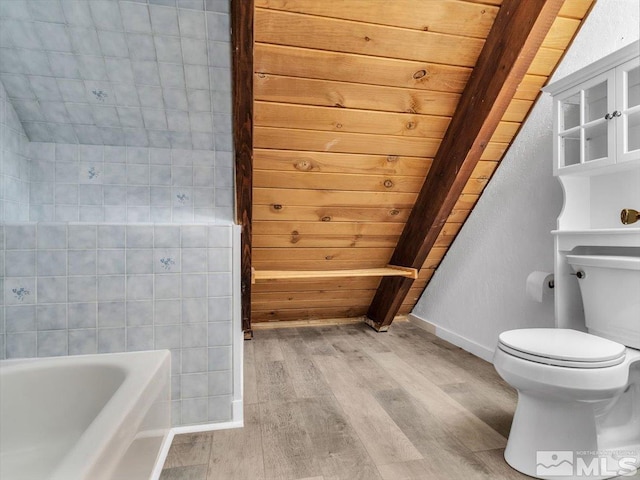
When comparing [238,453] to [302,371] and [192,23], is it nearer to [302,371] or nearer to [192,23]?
[302,371]

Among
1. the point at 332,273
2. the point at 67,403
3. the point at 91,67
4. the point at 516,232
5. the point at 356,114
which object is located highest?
the point at 91,67

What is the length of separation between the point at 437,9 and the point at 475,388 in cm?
177

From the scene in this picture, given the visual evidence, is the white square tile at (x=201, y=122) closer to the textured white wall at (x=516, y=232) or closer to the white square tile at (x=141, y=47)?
the white square tile at (x=141, y=47)

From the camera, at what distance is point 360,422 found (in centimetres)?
157

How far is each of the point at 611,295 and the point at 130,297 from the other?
183 centimetres

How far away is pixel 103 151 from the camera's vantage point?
187 cm

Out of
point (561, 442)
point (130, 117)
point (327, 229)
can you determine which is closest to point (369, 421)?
point (561, 442)

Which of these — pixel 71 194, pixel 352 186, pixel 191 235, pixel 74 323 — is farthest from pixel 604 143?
pixel 71 194

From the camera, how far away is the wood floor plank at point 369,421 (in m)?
1.34

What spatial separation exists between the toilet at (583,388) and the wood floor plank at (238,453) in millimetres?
882

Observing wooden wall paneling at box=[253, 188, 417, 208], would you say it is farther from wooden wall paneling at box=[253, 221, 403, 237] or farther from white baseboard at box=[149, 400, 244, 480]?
white baseboard at box=[149, 400, 244, 480]

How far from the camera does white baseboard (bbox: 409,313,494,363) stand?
229 centimetres

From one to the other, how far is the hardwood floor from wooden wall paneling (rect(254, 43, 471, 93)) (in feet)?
4.94

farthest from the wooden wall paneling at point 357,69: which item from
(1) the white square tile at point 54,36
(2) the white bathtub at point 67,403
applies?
(2) the white bathtub at point 67,403
